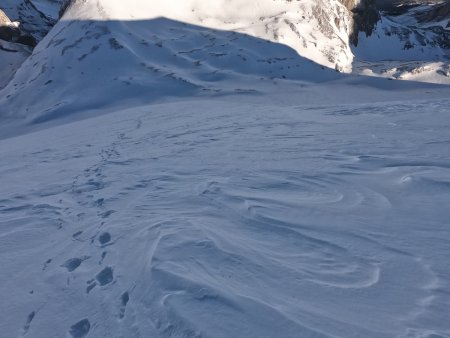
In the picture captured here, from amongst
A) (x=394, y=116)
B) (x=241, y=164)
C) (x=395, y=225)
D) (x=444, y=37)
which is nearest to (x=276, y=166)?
(x=241, y=164)

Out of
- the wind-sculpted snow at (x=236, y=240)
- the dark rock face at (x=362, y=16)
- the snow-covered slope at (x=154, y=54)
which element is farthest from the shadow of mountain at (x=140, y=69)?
the wind-sculpted snow at (x=236, y=240)

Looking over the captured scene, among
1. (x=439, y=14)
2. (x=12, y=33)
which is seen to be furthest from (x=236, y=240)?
(x=439, y=14)

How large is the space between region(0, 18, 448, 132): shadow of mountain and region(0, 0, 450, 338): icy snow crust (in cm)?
315

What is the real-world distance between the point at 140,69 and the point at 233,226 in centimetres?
989

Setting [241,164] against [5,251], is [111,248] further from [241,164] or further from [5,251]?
[241,164]

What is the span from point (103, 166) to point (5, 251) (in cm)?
213

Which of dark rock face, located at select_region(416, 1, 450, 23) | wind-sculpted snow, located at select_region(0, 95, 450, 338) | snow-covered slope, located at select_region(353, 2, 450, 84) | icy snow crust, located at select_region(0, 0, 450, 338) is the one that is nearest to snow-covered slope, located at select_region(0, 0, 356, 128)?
snow-covered slope, located at select_region(353, 2, 450, 84)

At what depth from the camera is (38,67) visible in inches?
486

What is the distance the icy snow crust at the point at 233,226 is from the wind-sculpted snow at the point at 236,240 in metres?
0.01

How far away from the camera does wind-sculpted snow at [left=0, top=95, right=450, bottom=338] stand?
74.8 inches

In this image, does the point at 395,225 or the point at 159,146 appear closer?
the point at 395,225

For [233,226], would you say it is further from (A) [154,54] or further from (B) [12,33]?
(B) [12,33]

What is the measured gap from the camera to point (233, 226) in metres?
2.80

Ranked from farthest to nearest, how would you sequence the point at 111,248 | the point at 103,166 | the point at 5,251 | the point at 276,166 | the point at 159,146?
the point at 159,146 < the point at 103,166 < the point at 276,166 < the point at 5,251 < the point at 111,248
